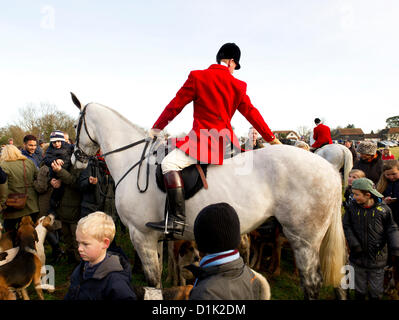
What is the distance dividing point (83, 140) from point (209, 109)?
1979 mm

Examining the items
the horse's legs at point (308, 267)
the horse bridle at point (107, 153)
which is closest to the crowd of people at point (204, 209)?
the horse bridle at point (107, 153)

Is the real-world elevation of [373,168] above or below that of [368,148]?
below

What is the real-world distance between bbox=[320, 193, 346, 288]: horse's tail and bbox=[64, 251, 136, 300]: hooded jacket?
7.57 feet

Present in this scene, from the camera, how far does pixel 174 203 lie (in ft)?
8.57

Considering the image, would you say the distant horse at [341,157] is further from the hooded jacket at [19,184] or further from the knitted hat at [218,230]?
the hooded jacket at [19,184]

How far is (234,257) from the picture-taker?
1.33 m

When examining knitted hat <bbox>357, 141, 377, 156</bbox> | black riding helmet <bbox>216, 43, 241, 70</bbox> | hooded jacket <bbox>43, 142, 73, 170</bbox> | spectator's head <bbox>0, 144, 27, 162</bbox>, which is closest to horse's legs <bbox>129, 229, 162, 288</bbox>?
hooded jacket <bbox>43, 142, 73, 170</bbox>

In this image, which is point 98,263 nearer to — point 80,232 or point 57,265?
point 80,232

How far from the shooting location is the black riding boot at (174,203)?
8.54ft

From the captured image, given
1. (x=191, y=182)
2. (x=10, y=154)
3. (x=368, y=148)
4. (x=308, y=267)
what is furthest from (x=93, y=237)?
(x=368, y=148)

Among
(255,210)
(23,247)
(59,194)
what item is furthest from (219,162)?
(59,194)

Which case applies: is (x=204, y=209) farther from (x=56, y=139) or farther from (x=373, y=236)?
(x=56, y=139)

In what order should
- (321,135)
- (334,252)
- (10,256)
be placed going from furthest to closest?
(321,135)
(10,256)
(334,252)

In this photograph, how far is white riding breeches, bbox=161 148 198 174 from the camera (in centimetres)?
270
